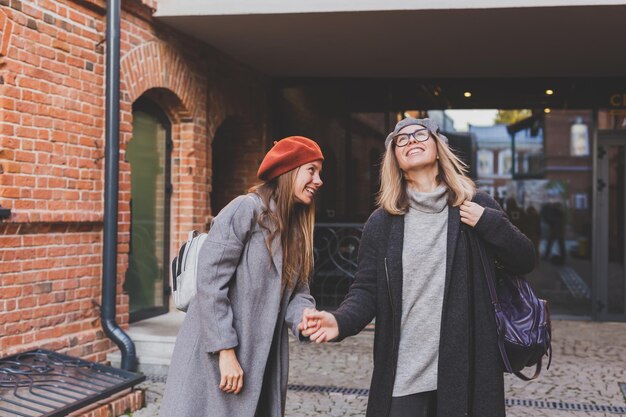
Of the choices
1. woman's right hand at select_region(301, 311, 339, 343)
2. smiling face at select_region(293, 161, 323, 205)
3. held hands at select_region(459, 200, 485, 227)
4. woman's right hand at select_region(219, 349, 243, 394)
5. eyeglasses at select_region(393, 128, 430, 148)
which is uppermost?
eyeglasses at select_region(393, 128, 430, 148)

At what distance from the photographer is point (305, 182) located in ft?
9.00

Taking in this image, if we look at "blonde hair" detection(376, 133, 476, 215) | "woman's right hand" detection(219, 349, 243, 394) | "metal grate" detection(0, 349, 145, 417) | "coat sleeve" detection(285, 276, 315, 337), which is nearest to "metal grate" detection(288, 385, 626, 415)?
"metal grate" detection(0, 349, 145, 417)

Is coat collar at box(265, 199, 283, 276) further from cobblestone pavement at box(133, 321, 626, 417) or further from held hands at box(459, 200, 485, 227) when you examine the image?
cobblestone pavement at box(133, 321, 626, 417)

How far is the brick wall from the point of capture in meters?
4.73

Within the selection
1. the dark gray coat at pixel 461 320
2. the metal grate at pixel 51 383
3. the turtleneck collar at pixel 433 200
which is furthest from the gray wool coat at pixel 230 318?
the metal grate at pixel 51 383

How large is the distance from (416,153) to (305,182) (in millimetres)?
475

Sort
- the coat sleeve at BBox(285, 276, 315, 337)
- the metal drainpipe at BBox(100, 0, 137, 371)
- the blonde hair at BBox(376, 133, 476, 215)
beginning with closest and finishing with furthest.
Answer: the blonde hair at BBox(376, 133, 476, 215), the coat sleeve at BBox(285, 276, 315, 337), the metal drainpipe at BBox(100, 0, 137, 371)

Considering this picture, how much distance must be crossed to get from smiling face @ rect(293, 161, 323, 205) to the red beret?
0.03m

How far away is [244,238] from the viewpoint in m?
2.63

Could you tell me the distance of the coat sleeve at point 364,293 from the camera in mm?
2664

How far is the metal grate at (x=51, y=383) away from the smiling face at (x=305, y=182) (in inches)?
82.2

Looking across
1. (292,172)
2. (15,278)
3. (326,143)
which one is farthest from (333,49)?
(292,172)

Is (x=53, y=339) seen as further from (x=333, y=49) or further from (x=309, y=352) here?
(x=333, y=49)

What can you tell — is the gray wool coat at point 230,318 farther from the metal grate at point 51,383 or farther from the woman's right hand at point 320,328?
the metal grate at point 51,383
